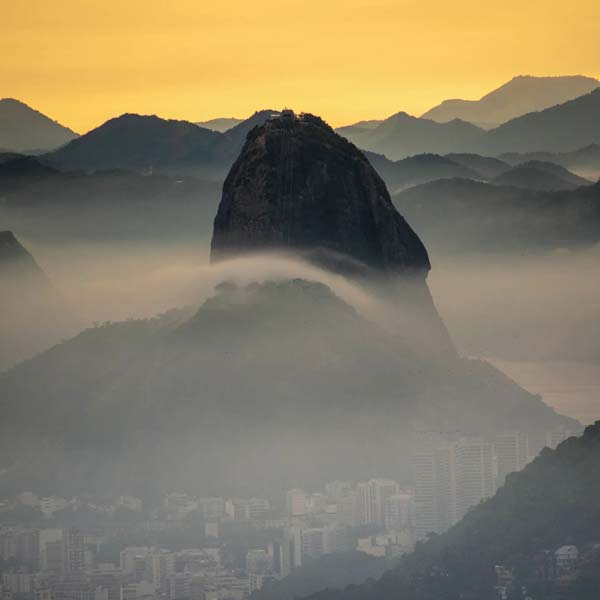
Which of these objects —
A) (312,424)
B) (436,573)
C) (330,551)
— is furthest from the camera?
(312,424)

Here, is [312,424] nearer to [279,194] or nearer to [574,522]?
[279,194]

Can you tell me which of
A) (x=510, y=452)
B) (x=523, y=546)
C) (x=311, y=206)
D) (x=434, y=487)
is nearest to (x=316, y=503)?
(x=434, y=487)

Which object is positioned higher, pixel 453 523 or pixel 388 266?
pixel 388 266

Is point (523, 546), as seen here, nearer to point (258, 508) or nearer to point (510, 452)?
point (258, 508)

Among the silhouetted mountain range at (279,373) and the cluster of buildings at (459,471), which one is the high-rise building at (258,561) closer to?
the cluster of buildings at (459,471)

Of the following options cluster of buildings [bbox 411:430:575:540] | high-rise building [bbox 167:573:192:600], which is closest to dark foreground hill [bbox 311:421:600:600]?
high-rise building [bbox 167:573:192:600]

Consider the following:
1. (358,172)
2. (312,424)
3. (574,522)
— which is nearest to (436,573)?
(574,522)
